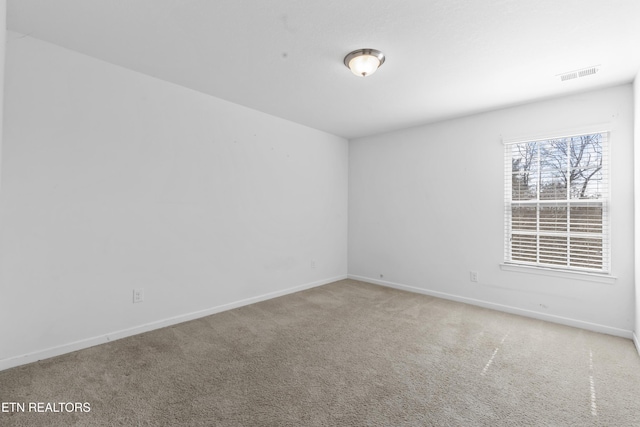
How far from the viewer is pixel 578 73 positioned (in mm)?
2699

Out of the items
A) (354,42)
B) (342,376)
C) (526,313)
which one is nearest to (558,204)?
(526,313)

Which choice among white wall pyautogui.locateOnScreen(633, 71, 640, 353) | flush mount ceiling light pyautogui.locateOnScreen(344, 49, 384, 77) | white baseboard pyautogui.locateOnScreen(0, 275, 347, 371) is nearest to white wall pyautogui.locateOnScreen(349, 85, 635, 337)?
white wall pyautogui.locateOnScreen(633, 71, 640, 353)

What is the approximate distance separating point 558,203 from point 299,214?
10.3 feet

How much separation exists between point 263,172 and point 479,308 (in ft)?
10.6

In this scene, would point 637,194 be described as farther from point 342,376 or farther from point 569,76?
point 342,376

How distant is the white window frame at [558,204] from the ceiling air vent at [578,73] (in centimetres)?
66

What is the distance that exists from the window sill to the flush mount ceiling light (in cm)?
281

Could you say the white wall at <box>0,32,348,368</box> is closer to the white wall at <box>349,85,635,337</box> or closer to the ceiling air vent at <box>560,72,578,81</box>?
the white wall at <box>349,85,635,337</box>

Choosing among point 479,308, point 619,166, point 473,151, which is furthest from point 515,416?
point 473,151

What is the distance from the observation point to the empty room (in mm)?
1940

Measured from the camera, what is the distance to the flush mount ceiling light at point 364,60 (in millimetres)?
2379

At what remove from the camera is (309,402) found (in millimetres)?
1875

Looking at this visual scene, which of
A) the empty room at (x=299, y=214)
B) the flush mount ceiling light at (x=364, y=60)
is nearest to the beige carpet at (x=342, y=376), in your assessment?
the empty room at (x=299, y=214)

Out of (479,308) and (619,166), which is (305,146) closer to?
(479,308)
